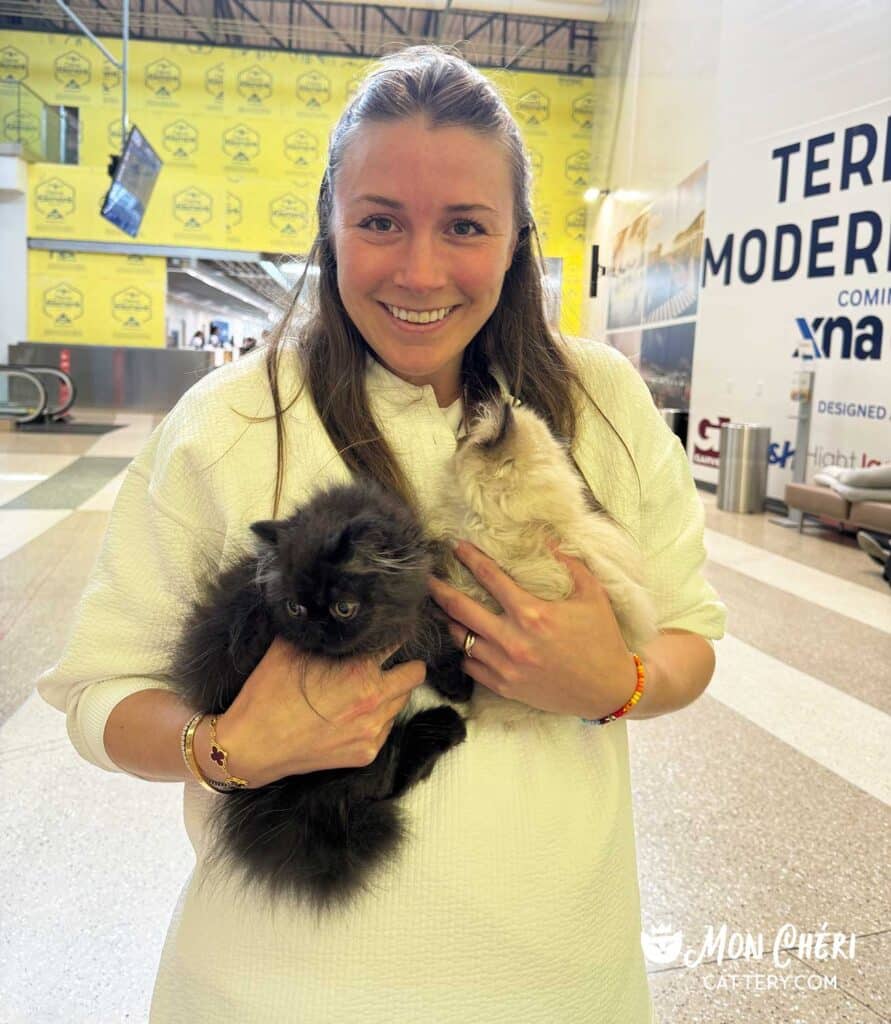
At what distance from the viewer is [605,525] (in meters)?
1.13

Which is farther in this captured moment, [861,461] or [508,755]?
[861,461]

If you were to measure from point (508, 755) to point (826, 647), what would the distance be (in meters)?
3.12

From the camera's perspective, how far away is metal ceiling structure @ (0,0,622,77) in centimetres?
1383

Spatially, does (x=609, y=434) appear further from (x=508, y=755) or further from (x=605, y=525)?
(x=508, y=755)

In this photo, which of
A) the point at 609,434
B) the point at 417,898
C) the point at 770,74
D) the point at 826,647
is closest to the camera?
the point at 417,898

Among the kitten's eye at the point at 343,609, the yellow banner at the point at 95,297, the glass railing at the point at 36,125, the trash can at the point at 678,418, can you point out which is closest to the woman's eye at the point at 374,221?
the kitten's eye at the point at 343,609

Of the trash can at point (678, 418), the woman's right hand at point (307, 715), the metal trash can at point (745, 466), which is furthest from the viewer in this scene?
the trash can at point (678, 418)

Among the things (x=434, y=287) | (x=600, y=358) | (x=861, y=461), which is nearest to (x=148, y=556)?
(x=434, y=287)

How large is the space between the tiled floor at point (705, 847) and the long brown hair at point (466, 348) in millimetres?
1305

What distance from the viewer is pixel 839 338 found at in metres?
6.49

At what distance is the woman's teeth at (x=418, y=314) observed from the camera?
1.10 m

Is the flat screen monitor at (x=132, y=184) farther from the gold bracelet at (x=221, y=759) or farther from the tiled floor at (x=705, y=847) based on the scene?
the gold bracelet at (x=221, y=759)

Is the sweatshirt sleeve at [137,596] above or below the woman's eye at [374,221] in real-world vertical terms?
below

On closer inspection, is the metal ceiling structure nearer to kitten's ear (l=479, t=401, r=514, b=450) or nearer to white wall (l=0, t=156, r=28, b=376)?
white wall (l=0, t=156, r=28, b=376)
